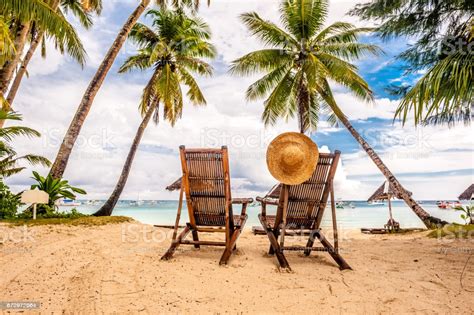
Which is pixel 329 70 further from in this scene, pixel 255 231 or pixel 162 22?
pixel 162 22

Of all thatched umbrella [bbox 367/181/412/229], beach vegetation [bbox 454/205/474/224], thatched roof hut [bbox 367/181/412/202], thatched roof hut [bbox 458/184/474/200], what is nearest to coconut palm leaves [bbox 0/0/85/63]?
beach vegetation [bbox 454/205/474/224]

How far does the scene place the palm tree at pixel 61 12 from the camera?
867 centimetres

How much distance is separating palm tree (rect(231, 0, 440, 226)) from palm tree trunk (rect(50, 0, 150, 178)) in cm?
384

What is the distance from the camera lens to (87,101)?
323 inches

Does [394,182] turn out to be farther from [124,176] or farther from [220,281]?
[124,176]

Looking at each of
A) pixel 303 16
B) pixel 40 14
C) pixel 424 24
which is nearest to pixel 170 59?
pixel 303 16

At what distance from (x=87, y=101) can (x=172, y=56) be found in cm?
530

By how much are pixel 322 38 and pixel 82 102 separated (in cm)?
847

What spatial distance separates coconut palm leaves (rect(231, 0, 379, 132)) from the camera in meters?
10.1

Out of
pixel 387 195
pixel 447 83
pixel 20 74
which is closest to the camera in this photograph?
pixel 447 83

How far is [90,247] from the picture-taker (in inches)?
170

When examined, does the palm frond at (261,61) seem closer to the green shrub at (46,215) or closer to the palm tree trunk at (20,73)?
the palm tree trunk at (20,73)

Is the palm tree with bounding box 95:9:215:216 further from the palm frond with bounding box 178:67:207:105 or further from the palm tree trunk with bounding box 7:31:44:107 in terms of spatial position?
the palm tree trunk with bounding box 7:31:44:107

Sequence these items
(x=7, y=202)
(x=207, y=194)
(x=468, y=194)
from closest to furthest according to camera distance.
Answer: (x=207, y=194)
(x=7, y=202)
(x=468, y=194)
